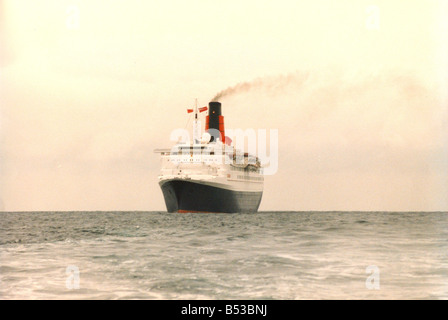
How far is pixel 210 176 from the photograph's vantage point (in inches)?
2562

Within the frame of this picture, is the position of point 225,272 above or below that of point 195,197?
above

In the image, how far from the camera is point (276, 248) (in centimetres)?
2167

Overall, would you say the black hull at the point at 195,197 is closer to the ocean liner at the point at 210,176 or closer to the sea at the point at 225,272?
the ocean liner at the point at 210,176

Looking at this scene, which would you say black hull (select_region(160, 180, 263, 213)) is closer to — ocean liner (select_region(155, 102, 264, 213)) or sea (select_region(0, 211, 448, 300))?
ocean liner (select_region(155, 102, 264, 213))

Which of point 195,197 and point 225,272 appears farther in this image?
point 195,197

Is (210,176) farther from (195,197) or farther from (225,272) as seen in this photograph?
(225,272)

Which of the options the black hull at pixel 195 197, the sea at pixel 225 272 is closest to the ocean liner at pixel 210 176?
the black hull at pixel 195 197

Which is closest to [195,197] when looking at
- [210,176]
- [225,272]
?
[210,176]

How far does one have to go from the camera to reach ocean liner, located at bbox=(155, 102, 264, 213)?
202ft

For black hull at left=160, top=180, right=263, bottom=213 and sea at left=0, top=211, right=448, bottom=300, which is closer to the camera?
sea at left=0, top=211, right=448, bottom=300

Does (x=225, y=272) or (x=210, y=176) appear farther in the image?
(x=210, y=176)

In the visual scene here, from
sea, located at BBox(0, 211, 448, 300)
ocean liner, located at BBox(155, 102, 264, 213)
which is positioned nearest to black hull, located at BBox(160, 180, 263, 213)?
ocean liner, located at BBox(155, 102, 264, 213)

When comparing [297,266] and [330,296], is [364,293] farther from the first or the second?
[297,266]
